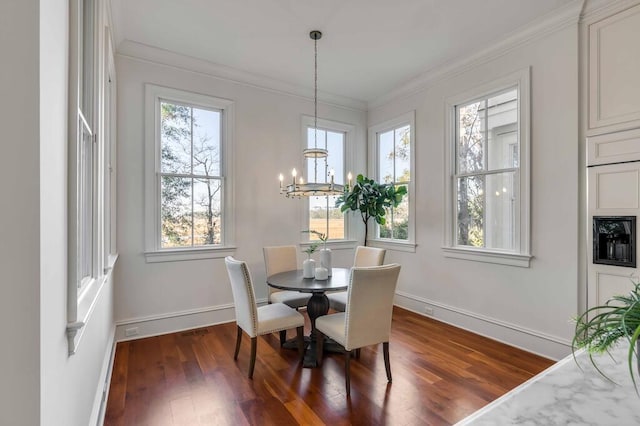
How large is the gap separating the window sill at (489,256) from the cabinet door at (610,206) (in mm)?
547

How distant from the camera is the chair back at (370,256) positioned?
3527 mm

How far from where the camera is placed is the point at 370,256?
3678 millimetres

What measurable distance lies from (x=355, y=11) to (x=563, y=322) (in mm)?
3475

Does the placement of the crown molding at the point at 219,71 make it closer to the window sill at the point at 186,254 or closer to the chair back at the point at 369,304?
the window sill at the point at 186,254

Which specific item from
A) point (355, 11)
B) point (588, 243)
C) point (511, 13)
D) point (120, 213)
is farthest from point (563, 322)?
point (120, 213)

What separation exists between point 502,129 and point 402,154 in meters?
1.48

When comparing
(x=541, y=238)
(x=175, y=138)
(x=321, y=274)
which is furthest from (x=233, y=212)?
(x=541, y=238)

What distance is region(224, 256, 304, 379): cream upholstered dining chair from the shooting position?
258 cm

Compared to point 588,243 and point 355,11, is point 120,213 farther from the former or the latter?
point 588,243

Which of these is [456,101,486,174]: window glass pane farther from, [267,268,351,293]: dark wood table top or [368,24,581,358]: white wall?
[267,268,351,293]: dark wood table top

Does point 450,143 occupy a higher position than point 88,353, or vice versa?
point 450,143

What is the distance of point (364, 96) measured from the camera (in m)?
5.01

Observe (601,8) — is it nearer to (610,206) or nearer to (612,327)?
(610,206)

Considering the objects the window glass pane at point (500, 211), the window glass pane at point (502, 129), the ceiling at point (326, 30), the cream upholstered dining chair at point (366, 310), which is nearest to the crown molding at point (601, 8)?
the ceiling at point (326, 30)
